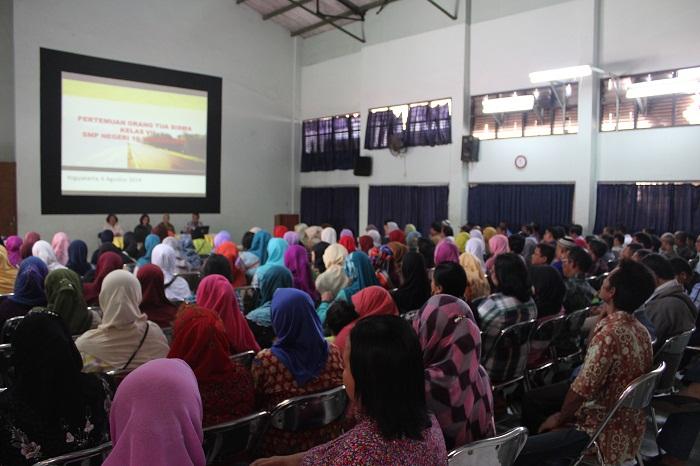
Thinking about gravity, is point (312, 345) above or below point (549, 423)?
above

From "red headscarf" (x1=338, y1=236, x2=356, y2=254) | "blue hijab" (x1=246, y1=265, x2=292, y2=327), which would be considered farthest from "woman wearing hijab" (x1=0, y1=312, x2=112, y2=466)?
"red headscarf" (x1=338, y1=236, x2=356, y2=254)

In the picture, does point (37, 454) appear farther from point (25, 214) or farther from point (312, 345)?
point (25, 214)

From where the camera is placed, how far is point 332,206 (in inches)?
533

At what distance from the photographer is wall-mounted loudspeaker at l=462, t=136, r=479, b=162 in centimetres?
1030

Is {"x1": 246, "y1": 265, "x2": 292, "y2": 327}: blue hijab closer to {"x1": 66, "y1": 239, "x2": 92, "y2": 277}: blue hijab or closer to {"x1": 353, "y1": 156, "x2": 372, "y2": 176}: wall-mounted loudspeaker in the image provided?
{"x1": 66, "y1": 239, "x2": 92, "y2": 277}: blue hijab

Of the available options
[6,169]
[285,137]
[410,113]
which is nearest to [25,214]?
[6,169]

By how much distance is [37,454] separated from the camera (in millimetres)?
1650

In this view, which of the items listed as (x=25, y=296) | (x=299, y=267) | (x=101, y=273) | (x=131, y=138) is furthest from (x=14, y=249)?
(x=131, y=138)

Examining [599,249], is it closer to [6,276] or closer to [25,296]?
[25,296]

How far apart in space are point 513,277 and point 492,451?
156cm

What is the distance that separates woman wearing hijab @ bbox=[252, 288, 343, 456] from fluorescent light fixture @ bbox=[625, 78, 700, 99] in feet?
22.4

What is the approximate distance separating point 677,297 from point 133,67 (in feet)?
36.4

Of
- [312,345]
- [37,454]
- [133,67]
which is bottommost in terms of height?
[37,454]

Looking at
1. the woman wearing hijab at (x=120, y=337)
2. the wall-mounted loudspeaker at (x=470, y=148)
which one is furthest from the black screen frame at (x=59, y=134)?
the woman wearing hijab at (x=120, y=337)
